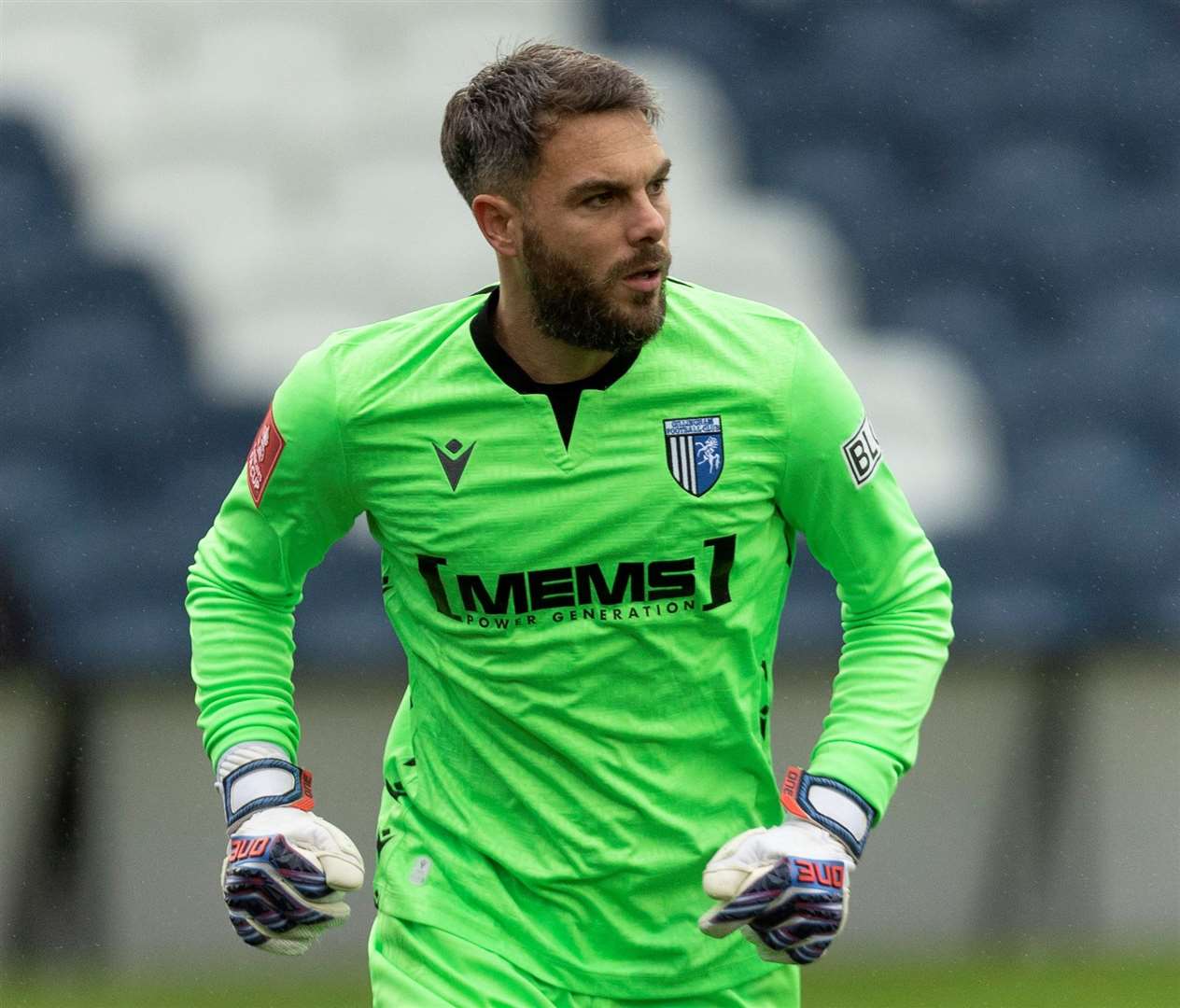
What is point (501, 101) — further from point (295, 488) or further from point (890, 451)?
point (890, 451)

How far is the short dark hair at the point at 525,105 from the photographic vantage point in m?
2.94

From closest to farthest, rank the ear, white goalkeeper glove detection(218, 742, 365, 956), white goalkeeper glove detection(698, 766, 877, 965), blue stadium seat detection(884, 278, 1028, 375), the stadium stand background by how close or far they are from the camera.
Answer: white goalkeeper glove detection(698, 766, 877, 965), white goalkeeper glove detection(218, 742, 365, 956), the ear, the stadium stand background, blue stadium seat detection(884, 278, 1028, 375)

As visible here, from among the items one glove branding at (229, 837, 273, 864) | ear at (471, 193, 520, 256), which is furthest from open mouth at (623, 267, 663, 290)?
one glove branding at (229, 837, 273, 864)

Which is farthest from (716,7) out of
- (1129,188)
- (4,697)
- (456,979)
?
(456,979)

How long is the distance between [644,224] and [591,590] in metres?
0.53

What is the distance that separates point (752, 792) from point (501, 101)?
1102 millimetres

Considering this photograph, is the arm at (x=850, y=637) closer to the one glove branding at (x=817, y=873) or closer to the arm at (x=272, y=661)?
the one glove branding at (x=817, y=873)

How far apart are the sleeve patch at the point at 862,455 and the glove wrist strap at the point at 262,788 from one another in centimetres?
93

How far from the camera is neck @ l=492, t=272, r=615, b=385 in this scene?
2.98 meters

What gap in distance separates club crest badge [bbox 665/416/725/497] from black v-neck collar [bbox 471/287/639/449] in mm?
131

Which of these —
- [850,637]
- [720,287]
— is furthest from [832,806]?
[720,287]

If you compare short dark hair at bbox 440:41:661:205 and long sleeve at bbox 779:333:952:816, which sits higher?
short dark hair at bbox 440:41:661:205

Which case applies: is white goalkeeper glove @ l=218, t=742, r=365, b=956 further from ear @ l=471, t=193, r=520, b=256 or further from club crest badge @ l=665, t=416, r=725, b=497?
ear @ l=471, t=193, r=520, b=256

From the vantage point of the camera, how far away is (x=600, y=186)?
2.90m
